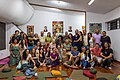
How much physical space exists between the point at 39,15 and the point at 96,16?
381 cm

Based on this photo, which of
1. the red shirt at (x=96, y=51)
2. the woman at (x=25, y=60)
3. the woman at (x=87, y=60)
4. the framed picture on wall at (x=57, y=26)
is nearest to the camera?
the woman at (x=25, y=60)

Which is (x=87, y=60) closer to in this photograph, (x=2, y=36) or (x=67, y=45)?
(x=67, y=45)

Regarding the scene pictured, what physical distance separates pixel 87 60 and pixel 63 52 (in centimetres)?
124

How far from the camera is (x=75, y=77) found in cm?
419

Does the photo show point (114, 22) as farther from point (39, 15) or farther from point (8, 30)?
point (8, 30)

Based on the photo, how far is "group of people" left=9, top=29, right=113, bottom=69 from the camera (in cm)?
564

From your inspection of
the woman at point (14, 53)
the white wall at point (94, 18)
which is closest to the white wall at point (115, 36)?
the white wall at point (94, 18)

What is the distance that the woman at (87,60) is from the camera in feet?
18.0

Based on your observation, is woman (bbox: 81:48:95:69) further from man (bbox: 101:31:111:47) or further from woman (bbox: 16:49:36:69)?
woman (bbox: 16:49:36:69)

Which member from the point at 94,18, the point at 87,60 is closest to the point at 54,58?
the point at 87,60

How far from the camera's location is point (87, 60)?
5.55 m

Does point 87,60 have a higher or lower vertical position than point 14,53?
lower

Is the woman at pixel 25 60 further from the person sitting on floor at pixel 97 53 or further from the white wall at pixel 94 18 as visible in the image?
the white wall at pixel 94 18

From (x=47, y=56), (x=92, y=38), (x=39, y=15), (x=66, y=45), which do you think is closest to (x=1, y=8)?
→ (x=47, y=56)
